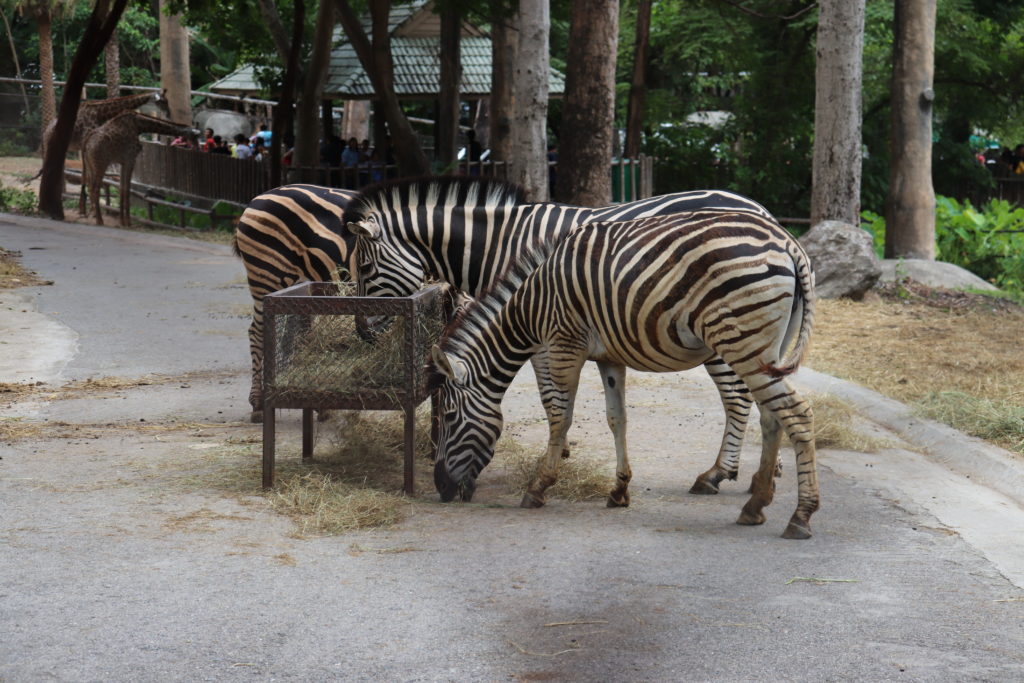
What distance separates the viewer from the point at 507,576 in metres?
5.09

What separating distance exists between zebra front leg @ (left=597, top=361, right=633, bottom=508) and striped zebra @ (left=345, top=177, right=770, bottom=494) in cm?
109

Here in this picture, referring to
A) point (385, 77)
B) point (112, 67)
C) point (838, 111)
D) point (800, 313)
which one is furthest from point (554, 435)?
point (112, 67)

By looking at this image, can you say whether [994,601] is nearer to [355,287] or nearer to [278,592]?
[278,592]

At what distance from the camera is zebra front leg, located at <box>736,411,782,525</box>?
5.83m

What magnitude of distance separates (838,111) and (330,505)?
33.3ft

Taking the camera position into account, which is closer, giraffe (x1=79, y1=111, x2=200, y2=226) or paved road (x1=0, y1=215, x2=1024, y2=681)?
paved road (x1=0, y1=215, x2=1024, y2=681)

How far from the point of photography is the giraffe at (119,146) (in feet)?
66.4

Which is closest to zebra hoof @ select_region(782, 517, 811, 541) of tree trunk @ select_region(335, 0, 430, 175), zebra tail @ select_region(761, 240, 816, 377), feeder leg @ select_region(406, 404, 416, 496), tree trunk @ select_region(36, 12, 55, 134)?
zebra tail @ select_region(761, 240, 816, 377)

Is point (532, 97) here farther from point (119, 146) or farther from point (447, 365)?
point (119, 146)

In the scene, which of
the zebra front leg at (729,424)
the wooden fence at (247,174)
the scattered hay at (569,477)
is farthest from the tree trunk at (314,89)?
the zebra front leg at (729,424)

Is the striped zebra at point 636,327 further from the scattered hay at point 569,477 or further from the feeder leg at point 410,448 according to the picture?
the scattered hay at point 569,477

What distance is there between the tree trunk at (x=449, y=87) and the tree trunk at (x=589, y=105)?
285 inches

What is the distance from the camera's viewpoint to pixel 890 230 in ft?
52.0

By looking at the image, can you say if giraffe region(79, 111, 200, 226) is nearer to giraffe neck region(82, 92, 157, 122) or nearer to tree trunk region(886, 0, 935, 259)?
giraffe neck region(82, 92, 157, 122)
